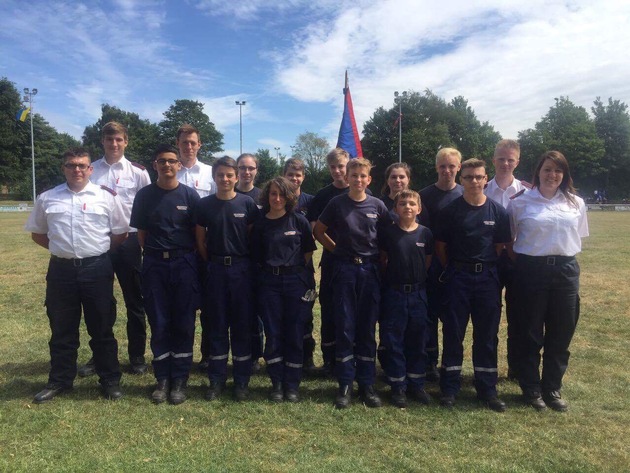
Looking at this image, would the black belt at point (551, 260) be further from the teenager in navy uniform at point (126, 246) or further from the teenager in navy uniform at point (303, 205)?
the teenager in navy uniform at point (126, 246)

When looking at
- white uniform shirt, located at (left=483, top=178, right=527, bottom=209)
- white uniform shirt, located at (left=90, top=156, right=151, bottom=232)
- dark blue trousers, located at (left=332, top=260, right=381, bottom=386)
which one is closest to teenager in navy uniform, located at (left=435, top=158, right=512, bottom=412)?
white uniform shirt, located at (left=483, top=178, right=527, bottom=209)

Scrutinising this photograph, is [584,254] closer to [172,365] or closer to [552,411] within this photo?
[552,411]

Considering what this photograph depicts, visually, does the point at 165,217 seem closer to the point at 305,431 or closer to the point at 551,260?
the point at 305,431

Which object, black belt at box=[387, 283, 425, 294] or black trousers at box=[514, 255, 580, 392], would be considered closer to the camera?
black trousers at box=[514, 255, 580, 392]

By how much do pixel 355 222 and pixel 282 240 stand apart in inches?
27.8

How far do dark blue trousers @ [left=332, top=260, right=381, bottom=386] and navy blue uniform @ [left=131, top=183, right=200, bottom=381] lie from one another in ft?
4.60

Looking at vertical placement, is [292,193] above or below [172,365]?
above

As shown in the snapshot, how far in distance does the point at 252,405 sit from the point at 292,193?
2014 millimetres

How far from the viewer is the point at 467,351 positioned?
596 centimetres

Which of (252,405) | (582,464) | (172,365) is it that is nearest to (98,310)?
(172,365)

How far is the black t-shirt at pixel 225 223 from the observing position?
14.3 ft

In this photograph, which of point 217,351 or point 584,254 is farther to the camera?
point 584,254

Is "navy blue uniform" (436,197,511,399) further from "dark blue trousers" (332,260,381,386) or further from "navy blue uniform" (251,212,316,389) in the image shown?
"navy blue uniform" (251,212,316,389)

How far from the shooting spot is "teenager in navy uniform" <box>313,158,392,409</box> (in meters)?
4.32
